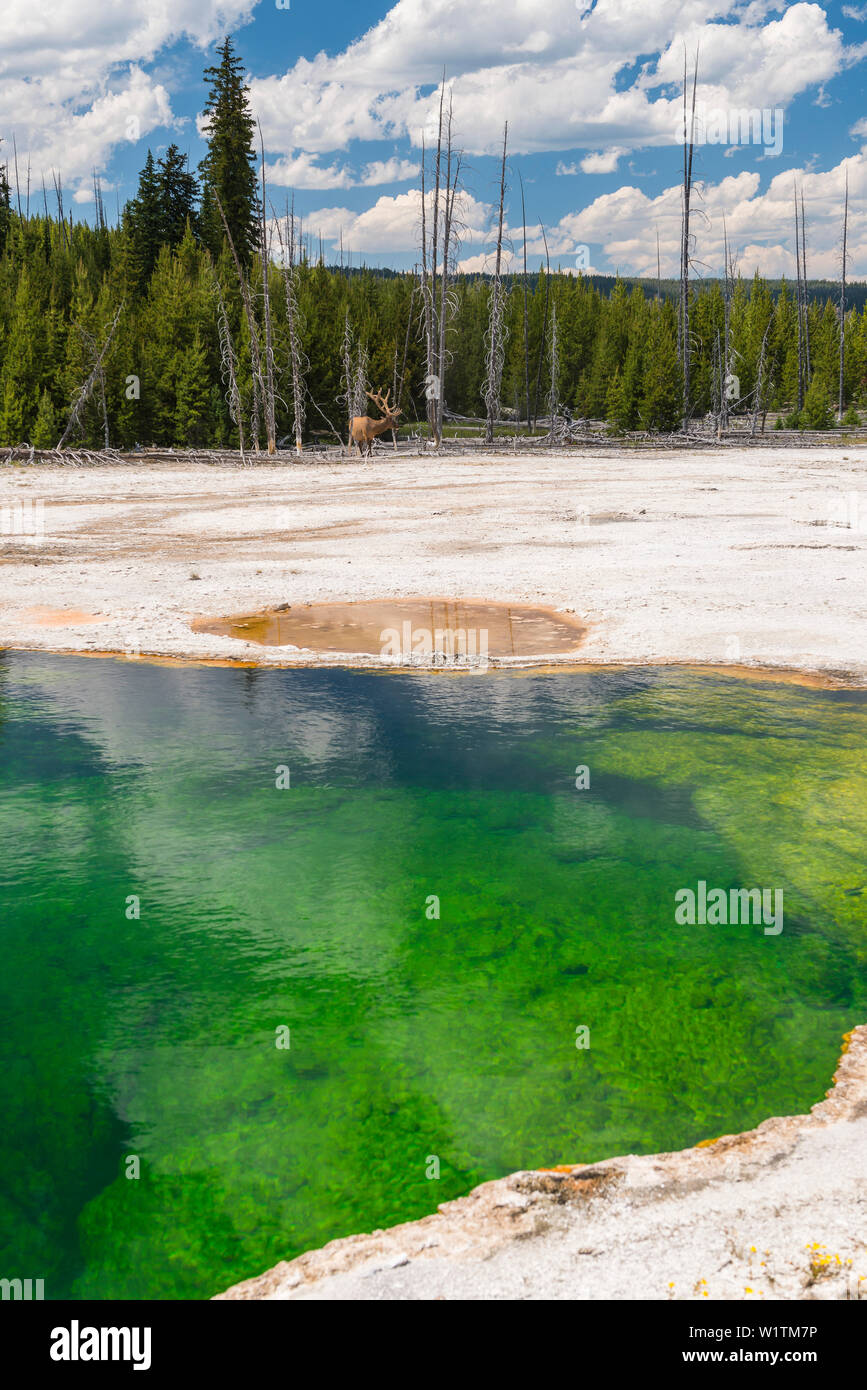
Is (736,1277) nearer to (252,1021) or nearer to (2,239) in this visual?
(252,1021)

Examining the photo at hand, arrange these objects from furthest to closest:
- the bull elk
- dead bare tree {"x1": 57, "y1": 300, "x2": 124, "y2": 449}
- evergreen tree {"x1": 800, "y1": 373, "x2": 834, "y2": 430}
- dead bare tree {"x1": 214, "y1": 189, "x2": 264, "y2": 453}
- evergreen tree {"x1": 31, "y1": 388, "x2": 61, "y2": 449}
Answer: evergreen tree {"x1": 800, "y1": 373, "x2": 834, "y2": 430} → dead bare tree {"x1": 214, "y1": 189, "x2": 264, "y2": 453} → the bull elk → evergreen tree {"x1": 31, "y1": 388, "x2": 61, "y2": 449} → dead bare tree {"x1": 57, "y1": 300, "x2": 124, "y2": 449}

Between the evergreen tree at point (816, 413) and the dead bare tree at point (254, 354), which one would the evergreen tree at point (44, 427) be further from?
the evergreen tree at point (816, 413)

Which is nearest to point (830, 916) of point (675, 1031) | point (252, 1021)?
point (675, 1031)

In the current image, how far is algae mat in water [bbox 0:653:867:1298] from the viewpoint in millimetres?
4215

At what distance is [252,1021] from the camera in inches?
204

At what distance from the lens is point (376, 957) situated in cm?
575

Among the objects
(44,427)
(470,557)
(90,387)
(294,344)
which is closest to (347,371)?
(294,344)

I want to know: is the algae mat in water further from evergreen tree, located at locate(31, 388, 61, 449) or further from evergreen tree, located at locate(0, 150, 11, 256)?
evergreen tree, located at locate(0, 150, 11, 256)

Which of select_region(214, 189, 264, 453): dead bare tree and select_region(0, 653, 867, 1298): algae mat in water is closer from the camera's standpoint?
select_region(0, 653, 867, 1298): algae mat in water

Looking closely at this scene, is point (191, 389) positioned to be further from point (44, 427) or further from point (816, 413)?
point (816, 413)

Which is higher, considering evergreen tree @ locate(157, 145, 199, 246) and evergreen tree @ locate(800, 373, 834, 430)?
evergreen tree @ locate(157, 145, 199, 246)

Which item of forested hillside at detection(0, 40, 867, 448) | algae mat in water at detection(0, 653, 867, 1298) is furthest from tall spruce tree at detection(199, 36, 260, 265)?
algae mat in water at detection(0, 653, 867, 1298)

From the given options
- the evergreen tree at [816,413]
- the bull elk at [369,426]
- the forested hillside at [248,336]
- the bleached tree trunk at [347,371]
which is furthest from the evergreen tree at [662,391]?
the bull elk at [369,426]
